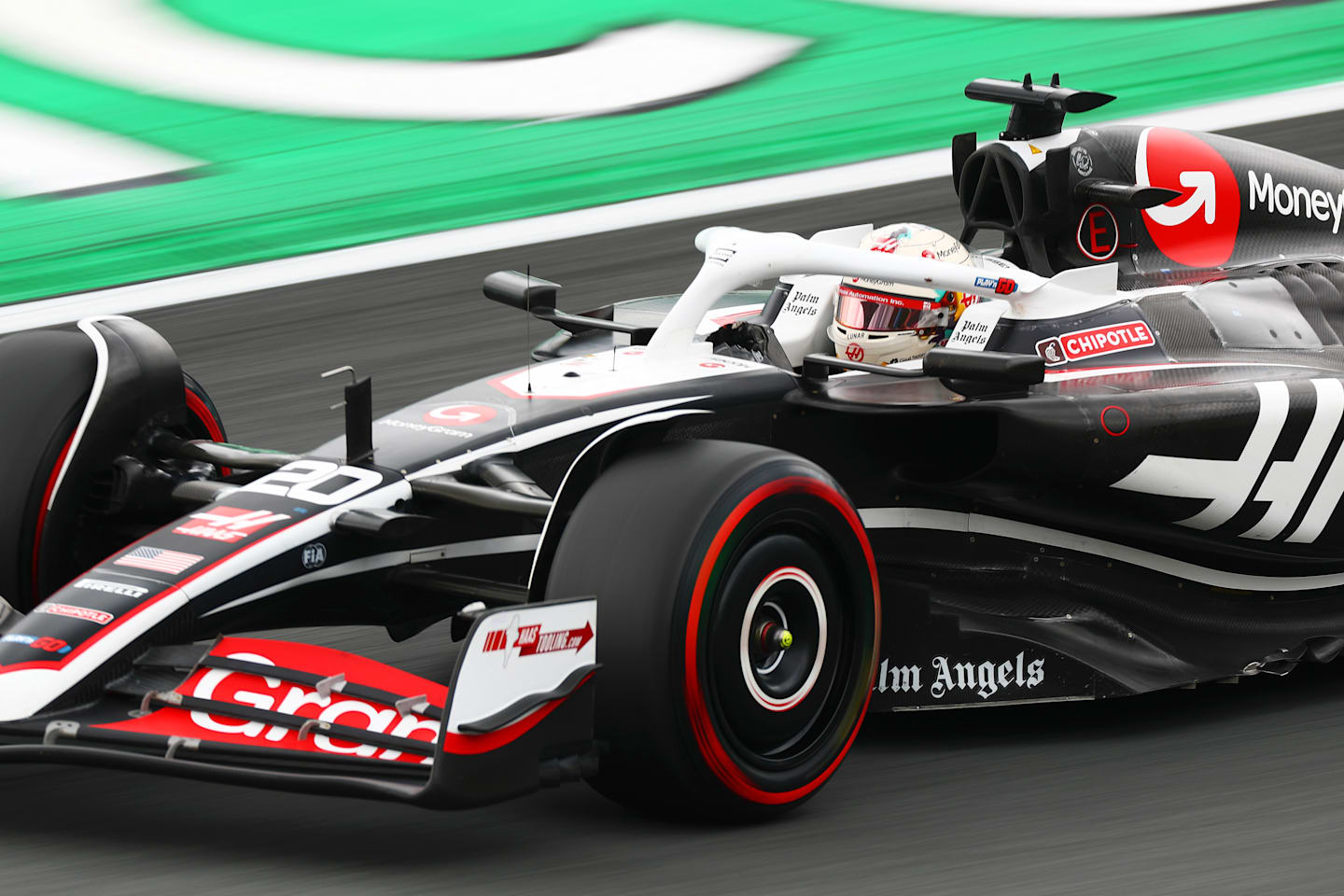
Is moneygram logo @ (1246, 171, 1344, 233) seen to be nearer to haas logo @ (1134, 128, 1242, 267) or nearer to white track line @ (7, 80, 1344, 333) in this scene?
haas logo @ (1134, 128, 1242, 267)

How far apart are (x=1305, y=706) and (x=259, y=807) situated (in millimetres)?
2863

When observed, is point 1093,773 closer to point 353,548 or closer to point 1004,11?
point 353,548

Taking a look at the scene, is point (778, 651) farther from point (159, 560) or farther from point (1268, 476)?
point (1268, 476)

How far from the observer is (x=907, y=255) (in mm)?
5703

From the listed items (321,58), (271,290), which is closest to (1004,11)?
(321,58)

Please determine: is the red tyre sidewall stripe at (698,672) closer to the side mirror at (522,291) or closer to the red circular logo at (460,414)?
the red circular logo at (460,414)

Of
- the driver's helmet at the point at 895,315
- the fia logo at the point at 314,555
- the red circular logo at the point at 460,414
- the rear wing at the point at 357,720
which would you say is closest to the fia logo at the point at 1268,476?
the driver's helmet at the point at 895,315

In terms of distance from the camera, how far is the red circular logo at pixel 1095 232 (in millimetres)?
6340

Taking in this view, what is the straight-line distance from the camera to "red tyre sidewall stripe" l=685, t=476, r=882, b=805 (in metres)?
4.42

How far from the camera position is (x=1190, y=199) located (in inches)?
256

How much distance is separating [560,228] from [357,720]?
773cm

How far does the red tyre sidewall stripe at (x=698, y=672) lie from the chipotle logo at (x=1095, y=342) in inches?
42.9

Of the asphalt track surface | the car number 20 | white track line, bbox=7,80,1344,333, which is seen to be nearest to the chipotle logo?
the asphalt track surface

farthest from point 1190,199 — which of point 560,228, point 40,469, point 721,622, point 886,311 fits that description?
point 560,228
